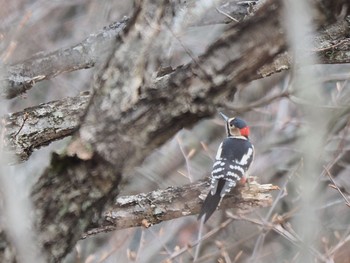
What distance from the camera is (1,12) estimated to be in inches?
220

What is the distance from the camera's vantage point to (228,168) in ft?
15.2

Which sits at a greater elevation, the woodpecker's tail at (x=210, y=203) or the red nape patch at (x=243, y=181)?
the woodpecker's tail at (x=210, y=203)

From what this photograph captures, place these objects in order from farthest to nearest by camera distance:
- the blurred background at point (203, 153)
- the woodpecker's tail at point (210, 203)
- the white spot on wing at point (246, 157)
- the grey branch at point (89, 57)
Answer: the blurred background at point (203, 153) < the white spot on wing at point (246, 157) < the woodpecker's tail at point (210, 203) < the grey branch at point (89, 57)

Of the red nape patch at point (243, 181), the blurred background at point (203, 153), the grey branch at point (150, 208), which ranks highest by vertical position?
the grey branch at point (150, 208)

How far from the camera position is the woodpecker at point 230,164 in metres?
4.00

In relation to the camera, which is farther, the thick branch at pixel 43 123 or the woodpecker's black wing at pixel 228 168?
the woodpecker's black wing at pixel 228 168

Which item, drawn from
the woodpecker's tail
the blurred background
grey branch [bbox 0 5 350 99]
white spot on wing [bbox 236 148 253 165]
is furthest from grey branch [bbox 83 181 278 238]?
the blurred background

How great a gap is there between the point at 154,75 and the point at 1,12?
3217 mm

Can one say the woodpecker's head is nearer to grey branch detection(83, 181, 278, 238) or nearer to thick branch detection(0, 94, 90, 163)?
grey branch detection(83, 181, 278, 238)

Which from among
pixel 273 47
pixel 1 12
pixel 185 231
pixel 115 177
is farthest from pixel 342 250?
pixel 273 47

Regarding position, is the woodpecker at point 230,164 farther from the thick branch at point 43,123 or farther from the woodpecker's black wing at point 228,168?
the thick branch at point 43,123

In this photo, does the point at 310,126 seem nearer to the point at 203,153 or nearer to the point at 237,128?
the point at 237,128

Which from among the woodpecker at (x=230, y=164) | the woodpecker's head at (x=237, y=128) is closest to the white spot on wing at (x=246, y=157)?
the woodpecker at (x=230, y=164)

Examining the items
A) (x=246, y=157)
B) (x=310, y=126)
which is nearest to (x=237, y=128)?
(x=246, y=157)
